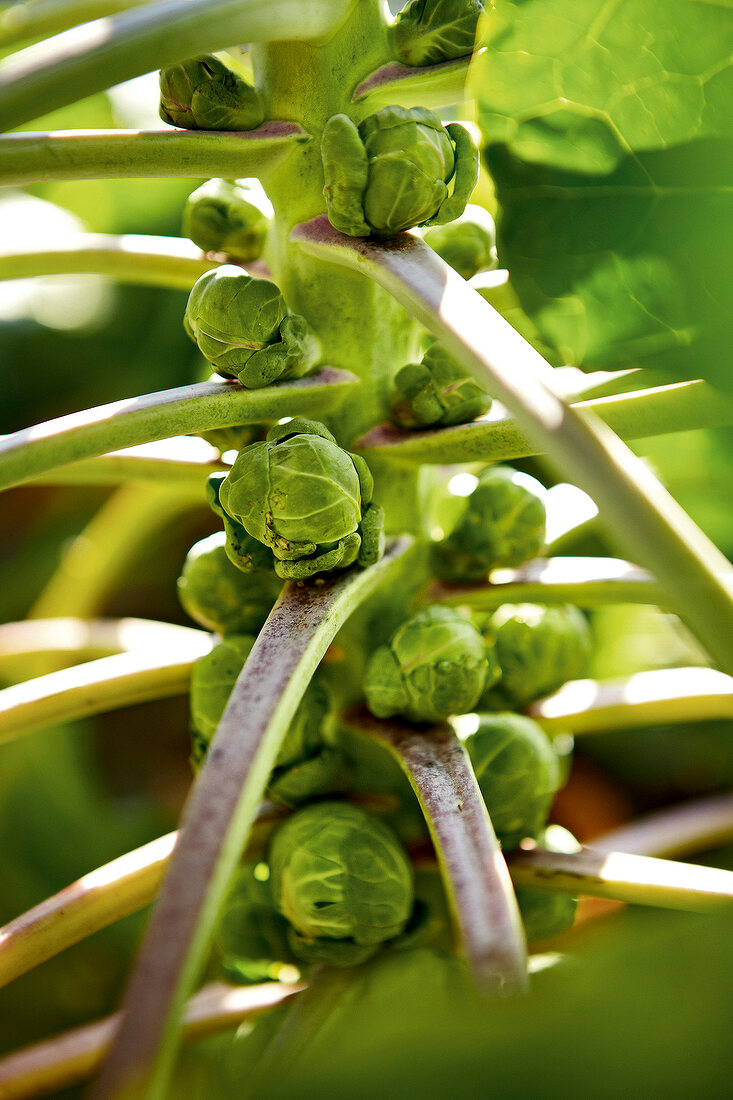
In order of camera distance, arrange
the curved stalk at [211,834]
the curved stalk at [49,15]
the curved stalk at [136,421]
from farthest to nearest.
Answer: the curved stalk at [49,15] < the curved stalk at [136,421] < the curved stalk at [211,834]

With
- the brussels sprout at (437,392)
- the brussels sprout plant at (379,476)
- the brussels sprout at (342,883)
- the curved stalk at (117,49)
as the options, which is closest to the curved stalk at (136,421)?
the brussels sprout plant at (379,476)

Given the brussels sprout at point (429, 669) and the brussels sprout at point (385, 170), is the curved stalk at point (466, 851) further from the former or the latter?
the brussels sprout at point (385, 170)

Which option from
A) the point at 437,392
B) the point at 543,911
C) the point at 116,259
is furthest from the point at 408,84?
the point at 543,911

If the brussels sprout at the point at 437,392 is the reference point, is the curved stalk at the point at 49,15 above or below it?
above

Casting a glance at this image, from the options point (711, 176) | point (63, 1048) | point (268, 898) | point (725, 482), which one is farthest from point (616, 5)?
point (63, 1048)

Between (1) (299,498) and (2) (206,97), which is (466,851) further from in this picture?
(2) (206,97)

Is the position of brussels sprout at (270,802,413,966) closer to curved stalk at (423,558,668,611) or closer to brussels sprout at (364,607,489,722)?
brussels sprout at (364,607,489,722)

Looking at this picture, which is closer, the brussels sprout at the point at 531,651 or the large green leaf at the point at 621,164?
the large green leaf at the point at 621,164

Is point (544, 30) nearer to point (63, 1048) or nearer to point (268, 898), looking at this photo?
point (268, 898)
